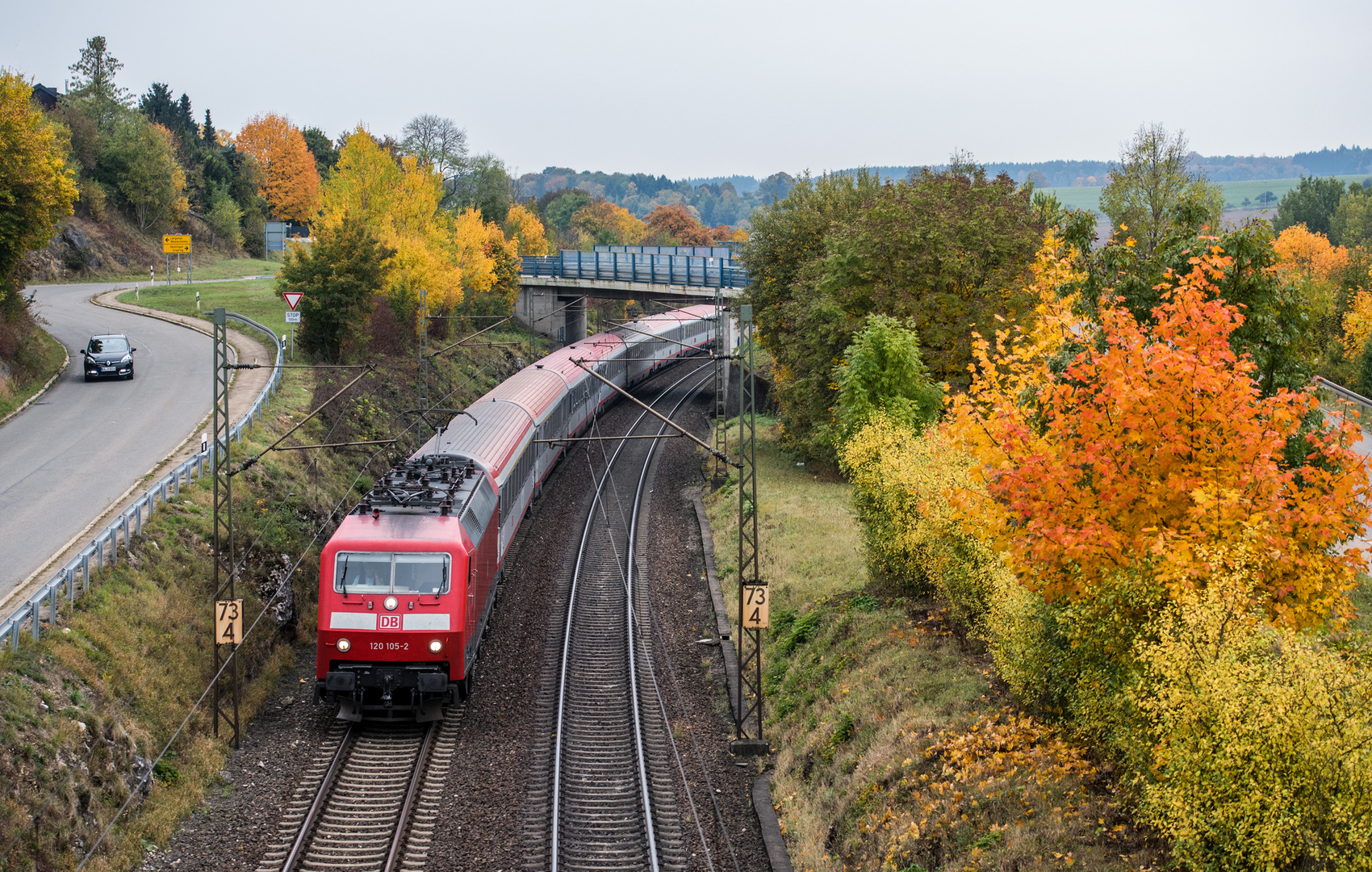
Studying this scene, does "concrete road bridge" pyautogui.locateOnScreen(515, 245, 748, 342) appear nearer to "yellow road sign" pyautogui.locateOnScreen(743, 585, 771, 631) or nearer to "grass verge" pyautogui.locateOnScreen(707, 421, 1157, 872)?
"grass verge" pyautogui.locateOnScreen(707, 421, 1157, 872)

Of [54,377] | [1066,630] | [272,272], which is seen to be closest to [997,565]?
[1066,630]

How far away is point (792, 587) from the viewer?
78.8 ft

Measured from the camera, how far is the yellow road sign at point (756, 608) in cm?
1705

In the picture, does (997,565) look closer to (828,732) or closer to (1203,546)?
(828,732)

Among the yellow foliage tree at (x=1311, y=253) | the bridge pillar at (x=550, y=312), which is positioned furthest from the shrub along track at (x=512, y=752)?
the yellow foliage tree at (x=1311, y=253)

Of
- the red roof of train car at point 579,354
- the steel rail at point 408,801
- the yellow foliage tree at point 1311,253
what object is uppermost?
the yellow foliage tree at point 1311,253

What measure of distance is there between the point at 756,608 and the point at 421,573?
19.2 feet

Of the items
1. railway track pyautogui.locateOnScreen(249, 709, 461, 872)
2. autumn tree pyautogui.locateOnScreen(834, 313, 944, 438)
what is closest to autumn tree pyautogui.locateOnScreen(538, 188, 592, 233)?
autumn tree pyautogui.locateOnScreen(834, 313, 944, 438)

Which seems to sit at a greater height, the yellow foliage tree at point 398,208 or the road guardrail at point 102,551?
the yellow foliage tree at point 398,208

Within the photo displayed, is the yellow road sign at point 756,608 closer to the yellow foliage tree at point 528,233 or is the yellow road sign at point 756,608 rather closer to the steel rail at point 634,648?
the steel rail at point 634,648

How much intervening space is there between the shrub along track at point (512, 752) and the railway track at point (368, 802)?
0.32 feet

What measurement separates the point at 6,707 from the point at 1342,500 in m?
17.2

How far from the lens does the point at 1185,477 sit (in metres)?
11.0

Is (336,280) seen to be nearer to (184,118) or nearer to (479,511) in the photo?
(479,511)
